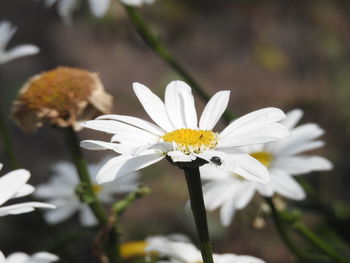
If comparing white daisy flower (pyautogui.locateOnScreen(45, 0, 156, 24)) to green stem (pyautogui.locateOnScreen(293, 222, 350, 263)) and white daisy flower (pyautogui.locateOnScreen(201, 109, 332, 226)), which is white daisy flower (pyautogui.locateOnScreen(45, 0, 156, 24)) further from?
green stem (pyautogui.locateOnScreen(293, 222, 350, 263))

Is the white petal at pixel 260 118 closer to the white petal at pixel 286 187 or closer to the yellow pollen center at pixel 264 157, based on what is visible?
the white petal at pixel 286 187

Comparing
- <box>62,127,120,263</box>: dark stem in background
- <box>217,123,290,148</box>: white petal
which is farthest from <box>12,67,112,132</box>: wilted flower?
<box>217,123,290,148</box>: white petal

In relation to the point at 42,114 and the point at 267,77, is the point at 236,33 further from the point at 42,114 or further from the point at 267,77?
the point at 42,114

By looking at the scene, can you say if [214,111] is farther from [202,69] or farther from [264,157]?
[202,69]

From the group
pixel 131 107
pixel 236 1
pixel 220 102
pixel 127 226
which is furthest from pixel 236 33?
pixel 220 102

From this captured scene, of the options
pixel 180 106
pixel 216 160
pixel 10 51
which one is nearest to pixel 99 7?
pixel 10 51
